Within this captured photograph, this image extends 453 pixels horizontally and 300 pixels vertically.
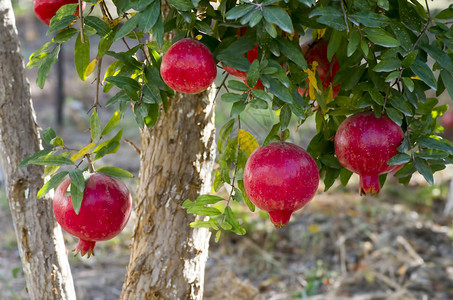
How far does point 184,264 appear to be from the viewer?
1.38 m

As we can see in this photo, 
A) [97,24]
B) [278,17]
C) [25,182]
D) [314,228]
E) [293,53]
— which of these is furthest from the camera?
[314,228]

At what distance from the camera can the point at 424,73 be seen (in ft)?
2.73

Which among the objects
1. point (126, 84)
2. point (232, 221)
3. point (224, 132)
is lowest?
point (232, 221)

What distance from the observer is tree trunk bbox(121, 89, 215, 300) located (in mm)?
1345

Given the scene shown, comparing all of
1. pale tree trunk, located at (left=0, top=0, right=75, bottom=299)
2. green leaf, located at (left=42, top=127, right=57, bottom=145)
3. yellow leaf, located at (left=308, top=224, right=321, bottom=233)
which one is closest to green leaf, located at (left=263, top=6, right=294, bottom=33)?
green leaf, located at (left=42, top=127, right=57, bottom=145)

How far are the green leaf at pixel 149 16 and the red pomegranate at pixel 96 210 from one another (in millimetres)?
316

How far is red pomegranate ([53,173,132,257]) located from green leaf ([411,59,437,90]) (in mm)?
556

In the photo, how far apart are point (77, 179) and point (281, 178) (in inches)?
14.2

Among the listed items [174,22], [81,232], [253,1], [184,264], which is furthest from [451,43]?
[184,264]

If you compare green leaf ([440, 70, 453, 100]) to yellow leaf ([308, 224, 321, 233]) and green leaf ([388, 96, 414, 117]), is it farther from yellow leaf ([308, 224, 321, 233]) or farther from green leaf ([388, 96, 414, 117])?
yellow leaf ([308, 224, 321, 233])

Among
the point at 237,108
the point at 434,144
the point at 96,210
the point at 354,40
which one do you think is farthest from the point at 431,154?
the point at 96,210

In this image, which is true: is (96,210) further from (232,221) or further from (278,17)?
(278,17)

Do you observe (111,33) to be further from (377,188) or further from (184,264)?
(184,264)

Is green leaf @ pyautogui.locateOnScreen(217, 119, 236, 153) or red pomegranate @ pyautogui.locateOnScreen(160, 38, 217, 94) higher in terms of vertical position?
red pomegranate @ pyautogui.locateOnScreen(160, 38, 217, 94)
